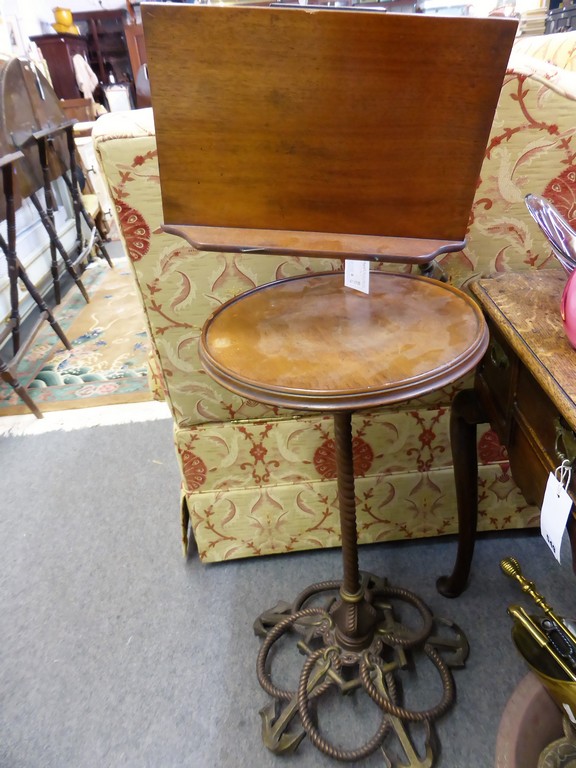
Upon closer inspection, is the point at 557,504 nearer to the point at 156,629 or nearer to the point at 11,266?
the point at 156,629

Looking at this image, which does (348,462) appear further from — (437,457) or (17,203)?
(17,203)

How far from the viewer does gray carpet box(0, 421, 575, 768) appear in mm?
947

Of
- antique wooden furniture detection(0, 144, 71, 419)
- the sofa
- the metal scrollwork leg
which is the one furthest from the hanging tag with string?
antique wooden furniture detection(0, 144, 71, 419)

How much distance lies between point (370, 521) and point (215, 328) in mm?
724

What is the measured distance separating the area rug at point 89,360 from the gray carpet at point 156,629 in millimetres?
544

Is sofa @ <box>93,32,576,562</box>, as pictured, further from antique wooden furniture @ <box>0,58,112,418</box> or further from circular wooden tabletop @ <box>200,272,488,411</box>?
antique wooden furniture @ <box>0,58,112,418</box>

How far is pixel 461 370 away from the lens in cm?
61

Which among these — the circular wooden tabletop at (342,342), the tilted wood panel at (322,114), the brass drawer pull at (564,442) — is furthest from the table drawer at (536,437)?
the tilted wood panel at (322,114)

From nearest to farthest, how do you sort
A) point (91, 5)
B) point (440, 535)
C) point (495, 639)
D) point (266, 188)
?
point (266, 188), point (495, 639), point (440, 535), point (91, 5)

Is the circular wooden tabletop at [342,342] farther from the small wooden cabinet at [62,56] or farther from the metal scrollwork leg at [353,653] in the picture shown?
the small wooden cabinet at [62,56]

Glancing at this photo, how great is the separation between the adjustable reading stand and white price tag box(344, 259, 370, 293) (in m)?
0.02

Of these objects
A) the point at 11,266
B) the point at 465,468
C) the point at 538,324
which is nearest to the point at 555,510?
the point at 538,324

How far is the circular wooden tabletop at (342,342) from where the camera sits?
0.59 metres

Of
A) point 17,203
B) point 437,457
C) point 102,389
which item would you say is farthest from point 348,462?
point 17,203
